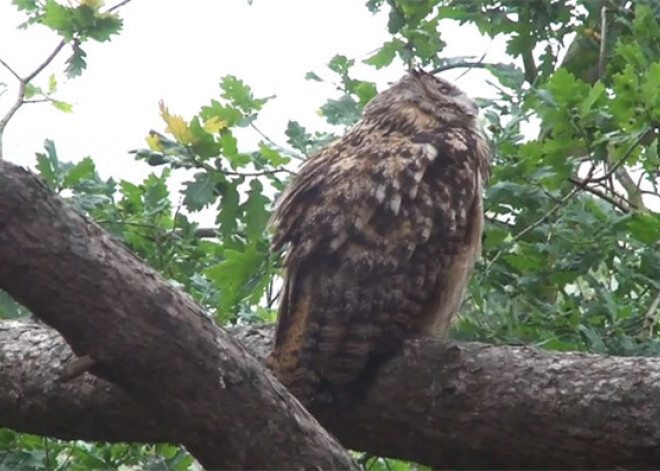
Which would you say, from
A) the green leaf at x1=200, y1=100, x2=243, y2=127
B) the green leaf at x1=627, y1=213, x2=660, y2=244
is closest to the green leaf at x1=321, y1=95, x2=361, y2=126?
the green leaf at x1=200, y1=100, x2=243, y2=127

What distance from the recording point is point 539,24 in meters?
3.98

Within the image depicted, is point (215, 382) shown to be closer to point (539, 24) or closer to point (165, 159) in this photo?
point (165, 159)

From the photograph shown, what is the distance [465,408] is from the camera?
8.00 feet

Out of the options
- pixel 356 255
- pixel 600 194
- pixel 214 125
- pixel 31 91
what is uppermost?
pixel 600 194

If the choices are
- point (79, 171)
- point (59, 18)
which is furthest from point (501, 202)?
point (59, 18)

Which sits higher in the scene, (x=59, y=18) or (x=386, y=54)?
(x=386, y=54)

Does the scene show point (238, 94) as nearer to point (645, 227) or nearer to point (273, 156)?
point (273, 156)

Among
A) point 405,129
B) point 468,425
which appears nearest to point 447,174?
point 405,129

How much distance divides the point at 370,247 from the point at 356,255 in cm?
4

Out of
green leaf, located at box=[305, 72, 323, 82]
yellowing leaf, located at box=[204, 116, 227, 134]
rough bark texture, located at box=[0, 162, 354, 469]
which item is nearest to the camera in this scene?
rough bark texture, located at box=[0, 162, 354, 469]

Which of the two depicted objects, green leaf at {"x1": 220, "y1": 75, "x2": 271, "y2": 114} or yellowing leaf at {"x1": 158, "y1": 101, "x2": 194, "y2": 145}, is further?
green leaf at {"x1": 220, "y1": 75, "x2": 271, "y2": 114}

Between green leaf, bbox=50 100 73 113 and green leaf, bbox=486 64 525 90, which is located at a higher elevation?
green leaf, bbox=486 64 525 90

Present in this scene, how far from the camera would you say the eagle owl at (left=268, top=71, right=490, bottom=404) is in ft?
8.81

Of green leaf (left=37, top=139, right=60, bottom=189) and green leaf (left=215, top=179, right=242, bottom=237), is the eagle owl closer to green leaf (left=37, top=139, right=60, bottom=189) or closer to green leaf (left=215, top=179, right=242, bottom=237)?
green leaf (left=215, top=179, right=242, bottom=237)
